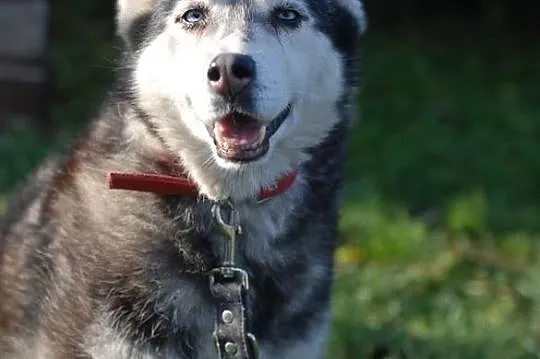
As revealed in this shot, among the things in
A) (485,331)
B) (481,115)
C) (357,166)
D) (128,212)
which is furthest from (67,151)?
(481,115)

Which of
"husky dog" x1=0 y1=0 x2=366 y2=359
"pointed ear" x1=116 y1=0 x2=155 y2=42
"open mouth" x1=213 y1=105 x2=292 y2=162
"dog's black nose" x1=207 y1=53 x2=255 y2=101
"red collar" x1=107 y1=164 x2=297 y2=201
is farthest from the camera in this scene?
"pointed ear" x1=116 y1=0 x2=155 y2=42

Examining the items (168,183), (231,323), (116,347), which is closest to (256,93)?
(168,183)

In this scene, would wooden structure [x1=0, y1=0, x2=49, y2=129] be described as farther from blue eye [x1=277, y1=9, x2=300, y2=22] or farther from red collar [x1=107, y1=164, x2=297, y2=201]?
blue eye [x1=277, y1=9, x2=300, y2=22]

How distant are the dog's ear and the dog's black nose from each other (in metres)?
0.63

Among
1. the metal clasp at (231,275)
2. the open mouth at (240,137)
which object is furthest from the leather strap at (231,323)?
the open mouth at (240,137)

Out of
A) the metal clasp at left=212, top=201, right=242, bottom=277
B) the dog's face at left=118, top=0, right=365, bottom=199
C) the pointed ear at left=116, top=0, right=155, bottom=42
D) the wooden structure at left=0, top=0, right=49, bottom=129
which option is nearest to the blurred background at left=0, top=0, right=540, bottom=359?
the wooden structure at left=0, top=0, right=49, bottom=129

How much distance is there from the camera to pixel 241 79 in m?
3.00

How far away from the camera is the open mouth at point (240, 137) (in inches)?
121

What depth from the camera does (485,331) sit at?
480 cm

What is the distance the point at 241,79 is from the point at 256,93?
58 mm

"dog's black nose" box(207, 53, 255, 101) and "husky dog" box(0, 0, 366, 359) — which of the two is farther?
"husky dog" box(0, 0, 366, 359)

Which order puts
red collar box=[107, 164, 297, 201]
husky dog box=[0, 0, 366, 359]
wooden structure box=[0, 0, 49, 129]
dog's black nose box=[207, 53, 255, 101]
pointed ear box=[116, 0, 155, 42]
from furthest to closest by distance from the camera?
1. wooden structure box=[0, 0, 49, 129]
2. pointed ear box=[116, 0, 155, 42]
3. red collar box=[107, 164, 297, 201]
4. husky dog box=[0, 0, 366, 359]
5. dog's black nose box=[207, 53, 255, 101]

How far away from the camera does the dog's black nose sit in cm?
298

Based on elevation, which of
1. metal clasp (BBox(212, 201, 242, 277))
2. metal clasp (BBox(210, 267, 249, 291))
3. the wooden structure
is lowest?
the wooden structure
